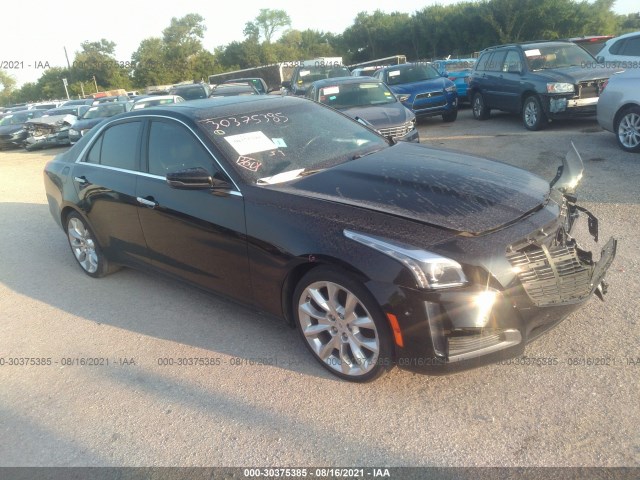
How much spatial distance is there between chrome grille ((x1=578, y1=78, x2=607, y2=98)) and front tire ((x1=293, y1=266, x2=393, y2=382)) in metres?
8.82

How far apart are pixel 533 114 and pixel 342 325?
9.17 meters

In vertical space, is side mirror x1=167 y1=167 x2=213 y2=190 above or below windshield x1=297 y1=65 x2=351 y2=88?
below

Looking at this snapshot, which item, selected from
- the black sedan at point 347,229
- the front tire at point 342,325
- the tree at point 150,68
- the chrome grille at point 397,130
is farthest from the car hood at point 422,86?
the tree at point 150,68

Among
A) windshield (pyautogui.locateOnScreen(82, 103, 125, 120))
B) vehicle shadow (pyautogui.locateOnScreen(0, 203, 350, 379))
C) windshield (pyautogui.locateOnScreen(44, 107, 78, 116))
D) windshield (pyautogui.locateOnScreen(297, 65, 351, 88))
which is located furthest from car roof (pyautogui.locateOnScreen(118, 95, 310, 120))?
windshield (pyautogui.locateOnScreen(44, 107, 78, 116))

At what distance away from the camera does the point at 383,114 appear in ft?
30.5

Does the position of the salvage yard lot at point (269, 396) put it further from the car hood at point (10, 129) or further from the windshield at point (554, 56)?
the car hood at point (10, 129)

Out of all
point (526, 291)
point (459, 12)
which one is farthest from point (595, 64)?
point (459, 12)

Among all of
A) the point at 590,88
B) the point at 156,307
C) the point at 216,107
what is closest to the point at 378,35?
the point at 590,88

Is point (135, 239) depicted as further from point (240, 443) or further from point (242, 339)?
point (240, 443)

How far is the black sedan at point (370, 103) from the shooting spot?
29.0 ft

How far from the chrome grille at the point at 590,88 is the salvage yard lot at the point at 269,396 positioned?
606 cm

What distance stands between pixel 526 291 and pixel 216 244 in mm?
2098

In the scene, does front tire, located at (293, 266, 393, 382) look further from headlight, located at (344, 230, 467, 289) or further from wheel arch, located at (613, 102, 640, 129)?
wheel arch, located at (613, 102, 640, 129)

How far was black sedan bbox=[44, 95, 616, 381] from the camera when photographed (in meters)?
2.93
